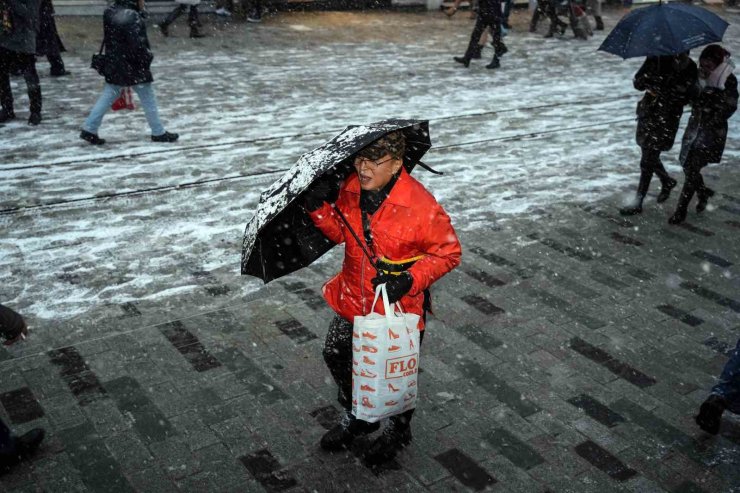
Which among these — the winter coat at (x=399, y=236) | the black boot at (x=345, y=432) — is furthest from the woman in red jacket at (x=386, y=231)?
the black boot at (x=345, y=432)

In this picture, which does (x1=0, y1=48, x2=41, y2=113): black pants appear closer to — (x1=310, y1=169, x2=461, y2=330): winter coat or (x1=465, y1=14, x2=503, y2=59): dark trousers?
(x1=310, y1=169, x2=461, y2=330): winter coat

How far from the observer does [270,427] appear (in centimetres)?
434

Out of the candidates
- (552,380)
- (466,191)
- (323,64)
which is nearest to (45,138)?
(466,191)

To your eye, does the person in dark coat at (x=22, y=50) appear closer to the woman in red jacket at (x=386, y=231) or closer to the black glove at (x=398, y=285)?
the woman in red jacket at (x=386, y=231)

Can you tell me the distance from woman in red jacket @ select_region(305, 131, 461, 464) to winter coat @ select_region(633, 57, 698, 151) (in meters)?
4.38

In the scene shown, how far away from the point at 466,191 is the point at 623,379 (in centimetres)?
356

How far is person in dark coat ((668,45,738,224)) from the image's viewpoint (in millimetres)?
6934

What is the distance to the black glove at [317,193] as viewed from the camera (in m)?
3.46

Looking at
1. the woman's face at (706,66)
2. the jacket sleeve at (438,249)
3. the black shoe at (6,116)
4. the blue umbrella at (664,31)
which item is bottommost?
the black shoe at (6,116)

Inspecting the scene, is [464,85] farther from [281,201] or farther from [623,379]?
[281,201]

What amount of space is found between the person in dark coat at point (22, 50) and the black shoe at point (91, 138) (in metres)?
1.09

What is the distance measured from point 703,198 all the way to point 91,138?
6.72 meters

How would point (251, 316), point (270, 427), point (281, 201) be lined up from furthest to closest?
point (251, 316) → point (270, 427) → point (281, 201)

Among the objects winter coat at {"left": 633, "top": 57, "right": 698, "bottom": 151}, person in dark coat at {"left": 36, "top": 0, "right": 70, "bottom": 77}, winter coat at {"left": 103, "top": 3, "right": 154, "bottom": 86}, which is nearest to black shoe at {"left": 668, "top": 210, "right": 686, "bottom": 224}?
winter coat at {"left": 633, "top": 57, "right": 698, "bottom": 151}
